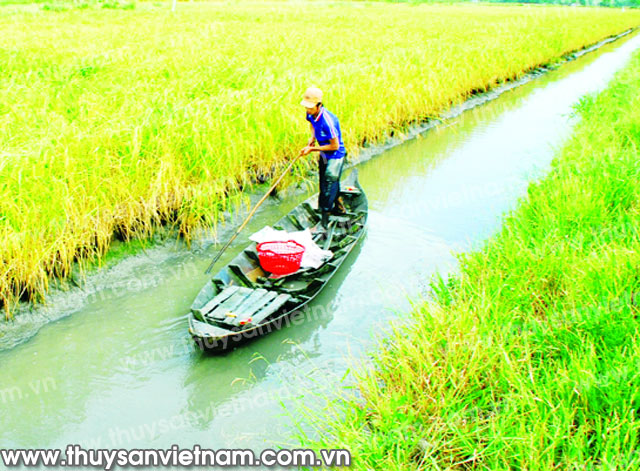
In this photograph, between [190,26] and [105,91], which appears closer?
[105,91]

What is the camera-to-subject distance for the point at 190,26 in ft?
66.1

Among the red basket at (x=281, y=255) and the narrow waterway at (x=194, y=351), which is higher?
the red basket at (x=281, y=255)

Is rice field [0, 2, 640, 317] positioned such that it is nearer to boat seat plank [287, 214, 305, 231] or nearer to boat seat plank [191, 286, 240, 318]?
boat seat plank [287, 214, 305, 231]

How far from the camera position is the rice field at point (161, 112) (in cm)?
578

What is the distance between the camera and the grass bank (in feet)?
10.4

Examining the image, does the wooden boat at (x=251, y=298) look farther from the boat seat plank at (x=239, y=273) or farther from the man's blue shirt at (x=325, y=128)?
the man's blue shirt at (x=325, y=128)

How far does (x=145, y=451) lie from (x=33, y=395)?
129 cm

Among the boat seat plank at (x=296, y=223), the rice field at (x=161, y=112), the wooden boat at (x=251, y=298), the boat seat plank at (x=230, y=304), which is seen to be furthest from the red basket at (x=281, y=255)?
the rice field at (x=161, y=112)

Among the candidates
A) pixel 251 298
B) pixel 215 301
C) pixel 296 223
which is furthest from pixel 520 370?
pixel 296 223

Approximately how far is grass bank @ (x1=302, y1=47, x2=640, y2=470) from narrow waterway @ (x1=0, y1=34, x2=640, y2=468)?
772 mm

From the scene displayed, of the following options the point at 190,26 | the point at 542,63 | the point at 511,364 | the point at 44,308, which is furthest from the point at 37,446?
the point at 542,63

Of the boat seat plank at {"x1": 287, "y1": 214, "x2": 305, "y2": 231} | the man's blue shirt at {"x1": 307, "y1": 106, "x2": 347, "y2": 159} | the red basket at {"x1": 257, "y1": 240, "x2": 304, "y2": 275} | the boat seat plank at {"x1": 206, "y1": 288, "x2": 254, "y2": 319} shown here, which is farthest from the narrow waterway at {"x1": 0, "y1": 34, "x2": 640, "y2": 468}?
the man's blue shirt at {"x1": 307, "y1": 106, "x2": 347, "y2": 159}

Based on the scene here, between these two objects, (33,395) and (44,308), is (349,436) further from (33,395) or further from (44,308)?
(44,308)

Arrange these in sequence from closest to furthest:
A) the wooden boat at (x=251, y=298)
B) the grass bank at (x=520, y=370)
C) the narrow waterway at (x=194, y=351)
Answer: the grass bank at (x=520, y=370)
the narrow waterway at (x=194, y=351)
the wooden boat at (x=251, y=298)
